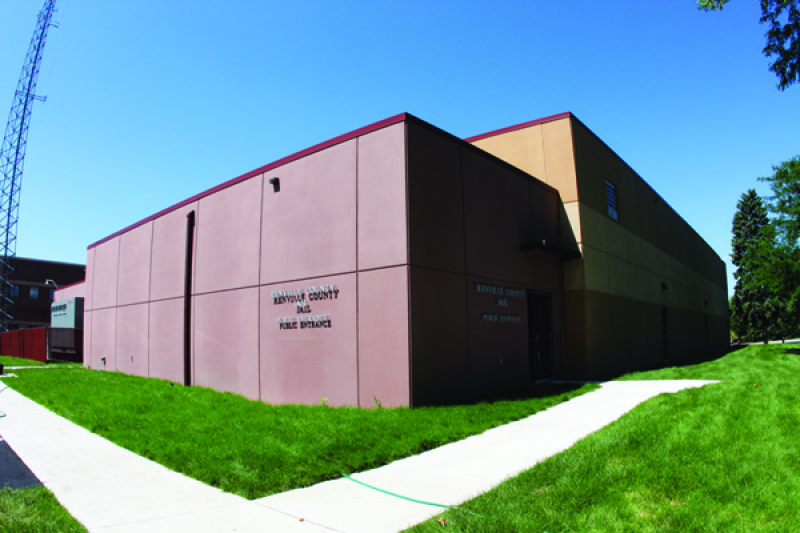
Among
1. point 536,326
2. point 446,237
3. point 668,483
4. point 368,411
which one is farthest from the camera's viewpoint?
point 536,326

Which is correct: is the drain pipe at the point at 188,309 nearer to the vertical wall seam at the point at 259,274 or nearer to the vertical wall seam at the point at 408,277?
the vertical wall seam at the point at 259,274

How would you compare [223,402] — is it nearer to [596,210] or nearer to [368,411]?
[368,411]

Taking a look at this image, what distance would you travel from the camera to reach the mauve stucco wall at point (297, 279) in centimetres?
1154

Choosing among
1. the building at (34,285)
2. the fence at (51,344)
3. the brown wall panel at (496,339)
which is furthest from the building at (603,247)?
the building at (34,285)

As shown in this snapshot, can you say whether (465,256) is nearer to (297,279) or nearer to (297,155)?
(297,279)

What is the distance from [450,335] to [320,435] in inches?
180

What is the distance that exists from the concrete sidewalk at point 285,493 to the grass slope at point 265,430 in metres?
0.26

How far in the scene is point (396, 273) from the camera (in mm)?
11312

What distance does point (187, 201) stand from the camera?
1881cm

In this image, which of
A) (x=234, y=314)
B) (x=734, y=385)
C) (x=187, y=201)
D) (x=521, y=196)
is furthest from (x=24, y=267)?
(x=734, y=385)

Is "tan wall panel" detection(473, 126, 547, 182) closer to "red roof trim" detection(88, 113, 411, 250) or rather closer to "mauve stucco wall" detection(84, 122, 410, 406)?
"red roof trim" detection(88, 113, 411, 250)

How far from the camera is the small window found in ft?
67.8

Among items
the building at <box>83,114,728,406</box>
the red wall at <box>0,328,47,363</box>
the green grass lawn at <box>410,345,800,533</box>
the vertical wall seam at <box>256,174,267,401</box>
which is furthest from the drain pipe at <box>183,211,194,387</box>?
the red wall at <box>0,328,47,363</box>

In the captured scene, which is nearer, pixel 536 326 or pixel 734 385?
pixel 734 385
